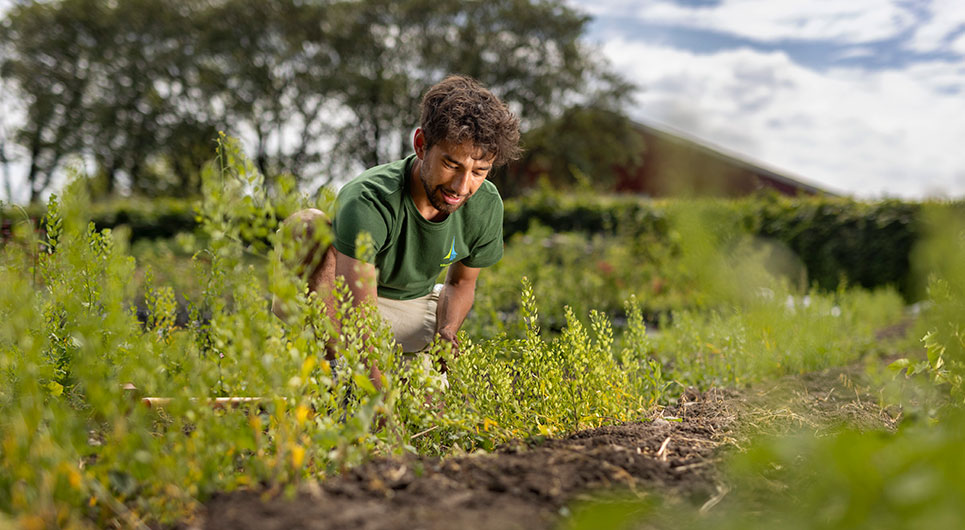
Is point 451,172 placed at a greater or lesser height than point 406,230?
greater

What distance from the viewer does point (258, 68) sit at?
2562cm

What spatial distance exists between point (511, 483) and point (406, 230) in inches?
66.7

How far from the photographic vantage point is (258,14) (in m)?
25.8

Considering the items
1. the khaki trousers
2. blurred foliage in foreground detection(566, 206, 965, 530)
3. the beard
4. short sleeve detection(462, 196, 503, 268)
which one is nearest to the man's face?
the beard

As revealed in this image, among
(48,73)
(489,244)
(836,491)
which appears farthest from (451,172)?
(48,73)

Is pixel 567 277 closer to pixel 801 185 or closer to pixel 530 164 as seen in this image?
pixel 801 185

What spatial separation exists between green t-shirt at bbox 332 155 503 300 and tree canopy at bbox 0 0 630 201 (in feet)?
74.7

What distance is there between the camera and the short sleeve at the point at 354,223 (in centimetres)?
260

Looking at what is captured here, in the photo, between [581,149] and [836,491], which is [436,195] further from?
[581,149]

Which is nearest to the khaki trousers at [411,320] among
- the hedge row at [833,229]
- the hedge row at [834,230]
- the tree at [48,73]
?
the hedge row at [833,229]

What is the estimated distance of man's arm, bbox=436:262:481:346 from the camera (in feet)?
10.4

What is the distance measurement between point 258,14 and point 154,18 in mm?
4056

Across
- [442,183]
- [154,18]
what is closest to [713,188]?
[442,183]

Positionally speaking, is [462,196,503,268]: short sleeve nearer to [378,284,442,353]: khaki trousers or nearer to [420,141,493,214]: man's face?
[378,284,442,353]: khaki trousers
